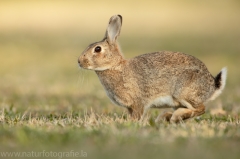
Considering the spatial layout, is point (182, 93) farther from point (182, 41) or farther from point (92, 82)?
point (182, 41)

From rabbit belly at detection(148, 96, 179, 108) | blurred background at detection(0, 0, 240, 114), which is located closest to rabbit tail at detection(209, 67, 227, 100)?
rabbit belly at detection(148, 96, 179, 108)

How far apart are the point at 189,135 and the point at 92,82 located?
31.2 ft

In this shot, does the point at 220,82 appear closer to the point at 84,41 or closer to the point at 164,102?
the point at 164,102

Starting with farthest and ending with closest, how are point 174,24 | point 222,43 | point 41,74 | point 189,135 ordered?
1. point 174,24
2. point 222,43
3. point 41,74
4. point 189,135

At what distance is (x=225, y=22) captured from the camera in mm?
38031

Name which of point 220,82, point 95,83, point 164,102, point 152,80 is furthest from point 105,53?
point 95,83

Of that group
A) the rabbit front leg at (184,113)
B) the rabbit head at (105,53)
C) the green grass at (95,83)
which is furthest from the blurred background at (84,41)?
the rabbit front leg at (184,113)

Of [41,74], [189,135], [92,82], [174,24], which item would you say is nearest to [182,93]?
[189,135]

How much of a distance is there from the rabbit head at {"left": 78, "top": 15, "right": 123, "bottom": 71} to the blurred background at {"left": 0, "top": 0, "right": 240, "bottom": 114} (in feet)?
4.11

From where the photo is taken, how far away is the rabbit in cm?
869

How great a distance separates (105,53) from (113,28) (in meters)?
0.45

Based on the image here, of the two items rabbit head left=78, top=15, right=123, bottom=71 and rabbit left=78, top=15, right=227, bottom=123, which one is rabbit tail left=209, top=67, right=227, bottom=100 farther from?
rabbit head left=78, top=15, right=123, bottom=71

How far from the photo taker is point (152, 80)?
889 cm

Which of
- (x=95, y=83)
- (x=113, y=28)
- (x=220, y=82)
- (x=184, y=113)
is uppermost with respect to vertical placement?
(x=95, y=83)
